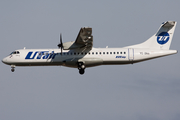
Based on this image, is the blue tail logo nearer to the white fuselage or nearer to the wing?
the white fuselage

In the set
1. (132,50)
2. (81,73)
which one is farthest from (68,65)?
(132,50)

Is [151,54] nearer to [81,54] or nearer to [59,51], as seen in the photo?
[81,54]

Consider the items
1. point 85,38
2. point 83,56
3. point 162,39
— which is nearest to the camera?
point 85,38

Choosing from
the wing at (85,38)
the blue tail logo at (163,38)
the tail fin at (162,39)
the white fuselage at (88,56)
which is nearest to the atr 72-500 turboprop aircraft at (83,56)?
the white fuselage at (88,56)

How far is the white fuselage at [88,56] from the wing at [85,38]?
101 centimetres

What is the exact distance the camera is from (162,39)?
34.4 metres

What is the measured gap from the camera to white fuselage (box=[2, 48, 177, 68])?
32781 mm

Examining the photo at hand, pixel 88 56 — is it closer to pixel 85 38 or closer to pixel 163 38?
pixel 85 38

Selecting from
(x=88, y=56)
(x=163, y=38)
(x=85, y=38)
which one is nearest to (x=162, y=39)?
(x=163, y=38)

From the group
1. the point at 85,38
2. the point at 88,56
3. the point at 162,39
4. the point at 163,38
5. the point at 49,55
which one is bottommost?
the point at 88,56

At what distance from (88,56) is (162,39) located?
8509mm

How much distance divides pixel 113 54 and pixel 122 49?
3.90ft

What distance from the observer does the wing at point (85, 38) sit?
29.3 m

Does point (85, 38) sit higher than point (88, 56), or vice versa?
point (85, 38)
